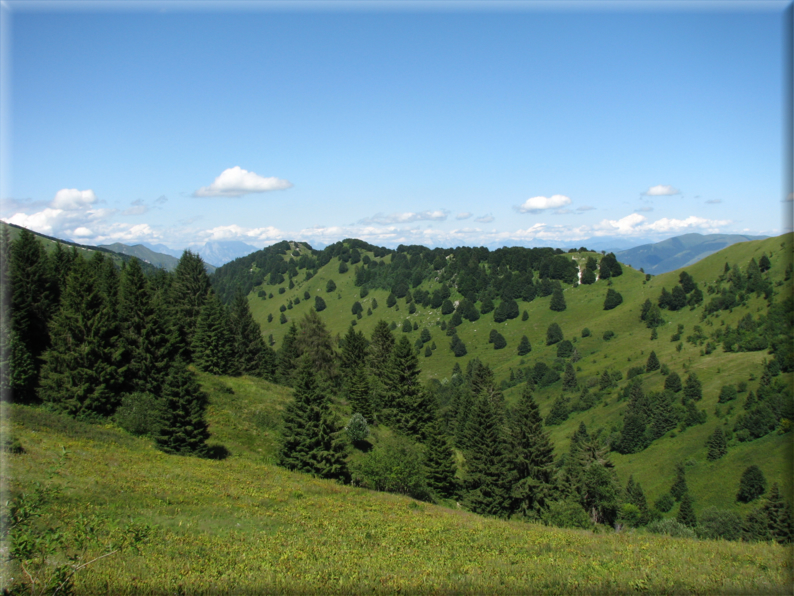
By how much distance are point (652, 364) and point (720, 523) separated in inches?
2795

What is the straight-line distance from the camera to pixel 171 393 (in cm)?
3312

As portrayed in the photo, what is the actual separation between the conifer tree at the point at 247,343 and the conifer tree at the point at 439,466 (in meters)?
43.3

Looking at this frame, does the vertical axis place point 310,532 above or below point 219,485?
above

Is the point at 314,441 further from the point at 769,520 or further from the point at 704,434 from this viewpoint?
the point at 704,434

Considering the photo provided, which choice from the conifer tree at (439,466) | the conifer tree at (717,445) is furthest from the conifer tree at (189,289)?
the conifer tree at (717,445)

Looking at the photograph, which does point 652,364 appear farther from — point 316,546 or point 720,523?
point 316,546

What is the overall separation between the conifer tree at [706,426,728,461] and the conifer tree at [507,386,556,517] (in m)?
59.2

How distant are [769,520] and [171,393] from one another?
6836 cm

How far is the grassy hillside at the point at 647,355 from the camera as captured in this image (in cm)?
8000

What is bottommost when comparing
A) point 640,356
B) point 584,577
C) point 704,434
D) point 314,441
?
point 704,434

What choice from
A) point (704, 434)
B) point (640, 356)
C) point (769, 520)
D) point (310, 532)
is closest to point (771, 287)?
point (640, 356)

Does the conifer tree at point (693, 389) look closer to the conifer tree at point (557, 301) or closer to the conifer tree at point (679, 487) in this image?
the conifer tree at point (679, 487)

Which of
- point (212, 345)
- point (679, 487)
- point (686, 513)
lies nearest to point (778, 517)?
point (686, 513)

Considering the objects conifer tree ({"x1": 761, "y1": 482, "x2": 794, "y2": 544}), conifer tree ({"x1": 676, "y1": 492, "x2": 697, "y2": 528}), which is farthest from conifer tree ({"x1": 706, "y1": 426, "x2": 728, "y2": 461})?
conifer tree ({"x1": 761, "y1": 482, "x2": 794, "y2": 544})
